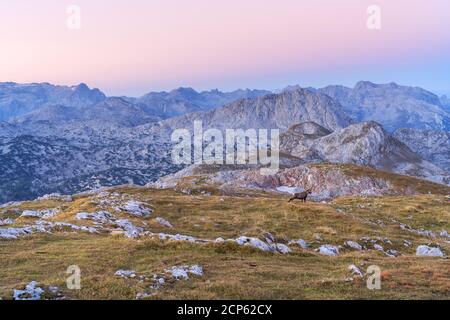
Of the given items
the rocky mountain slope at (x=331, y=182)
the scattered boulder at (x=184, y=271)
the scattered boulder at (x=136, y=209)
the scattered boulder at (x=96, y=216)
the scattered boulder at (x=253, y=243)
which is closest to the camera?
the scattered boulder at (x=184, y=271)

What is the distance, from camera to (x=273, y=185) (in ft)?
493

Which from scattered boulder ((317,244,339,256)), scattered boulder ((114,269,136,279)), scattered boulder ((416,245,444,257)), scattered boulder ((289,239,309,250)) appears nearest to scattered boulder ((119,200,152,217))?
scattered boulder ((289,239,309,250))

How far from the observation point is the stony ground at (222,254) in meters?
21.0

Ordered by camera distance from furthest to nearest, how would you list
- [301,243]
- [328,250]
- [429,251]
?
1. [301,243]
2. [429,251]
3. [328,250]

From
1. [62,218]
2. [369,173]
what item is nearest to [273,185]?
[369,173]

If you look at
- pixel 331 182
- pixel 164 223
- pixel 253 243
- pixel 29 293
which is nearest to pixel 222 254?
pixel 253 243

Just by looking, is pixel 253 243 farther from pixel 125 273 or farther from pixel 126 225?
pixel 126 225

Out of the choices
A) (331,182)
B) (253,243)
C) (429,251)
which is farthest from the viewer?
(331,182)

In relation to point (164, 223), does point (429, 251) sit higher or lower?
higher

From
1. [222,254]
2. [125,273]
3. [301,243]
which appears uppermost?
[125,273]

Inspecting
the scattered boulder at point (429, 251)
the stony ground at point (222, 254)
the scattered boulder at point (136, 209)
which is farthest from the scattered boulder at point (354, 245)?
the scattered boulder at point (136, 209)

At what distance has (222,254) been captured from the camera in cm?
3109

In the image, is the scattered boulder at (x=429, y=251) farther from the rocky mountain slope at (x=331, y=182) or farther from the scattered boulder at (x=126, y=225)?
the rocky mountain slope at (x=331, y=182)
